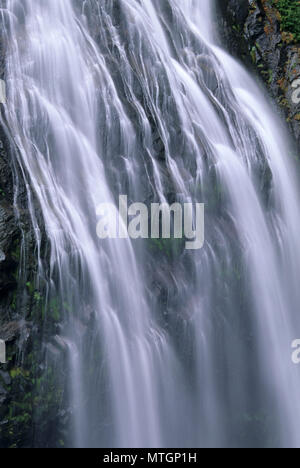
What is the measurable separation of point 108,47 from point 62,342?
4.57m

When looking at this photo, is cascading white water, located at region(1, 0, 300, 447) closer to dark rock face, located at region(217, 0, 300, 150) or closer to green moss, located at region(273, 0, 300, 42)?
dark rock face, located at region(217, 0, 300, 150)

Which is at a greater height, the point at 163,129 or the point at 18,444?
the point at 163,129

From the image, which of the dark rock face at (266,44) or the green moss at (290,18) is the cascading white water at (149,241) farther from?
the green moss at (290,18)

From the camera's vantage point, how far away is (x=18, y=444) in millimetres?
5453

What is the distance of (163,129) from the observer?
7.91 m

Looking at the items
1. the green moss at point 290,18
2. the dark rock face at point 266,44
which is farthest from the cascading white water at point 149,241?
the green moss at point 290,18

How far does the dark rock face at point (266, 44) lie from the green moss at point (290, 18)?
2 cm

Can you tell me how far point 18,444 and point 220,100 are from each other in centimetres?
615

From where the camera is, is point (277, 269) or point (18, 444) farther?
point (277, 269)
